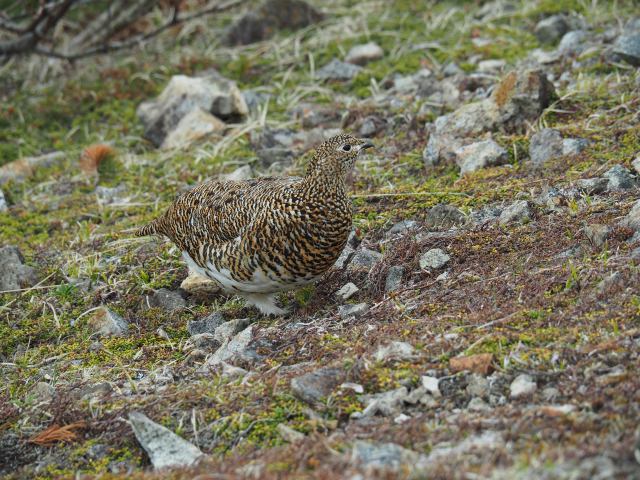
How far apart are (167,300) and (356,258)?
52.6 inches

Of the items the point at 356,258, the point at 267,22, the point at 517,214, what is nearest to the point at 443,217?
the point at 517,214

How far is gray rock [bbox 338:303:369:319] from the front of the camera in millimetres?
5428

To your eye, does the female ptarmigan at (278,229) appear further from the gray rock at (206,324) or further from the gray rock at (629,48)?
the gray rock at (629,48)

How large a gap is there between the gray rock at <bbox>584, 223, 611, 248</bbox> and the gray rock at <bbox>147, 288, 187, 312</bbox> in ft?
8.87

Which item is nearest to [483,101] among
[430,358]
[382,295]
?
[382,295]

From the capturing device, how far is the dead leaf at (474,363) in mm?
4258

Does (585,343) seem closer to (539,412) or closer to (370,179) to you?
(539,412)

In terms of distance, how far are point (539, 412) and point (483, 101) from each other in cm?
Answer: 442

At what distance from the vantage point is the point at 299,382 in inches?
173

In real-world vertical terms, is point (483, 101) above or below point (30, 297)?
above

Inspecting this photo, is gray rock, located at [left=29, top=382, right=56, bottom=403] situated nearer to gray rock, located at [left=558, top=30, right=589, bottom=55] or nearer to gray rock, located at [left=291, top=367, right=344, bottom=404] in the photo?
gray rock, located at [left=291, top=367, right=344, bottom=404]

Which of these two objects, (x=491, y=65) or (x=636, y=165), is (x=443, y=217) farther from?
(x=491, y=65)

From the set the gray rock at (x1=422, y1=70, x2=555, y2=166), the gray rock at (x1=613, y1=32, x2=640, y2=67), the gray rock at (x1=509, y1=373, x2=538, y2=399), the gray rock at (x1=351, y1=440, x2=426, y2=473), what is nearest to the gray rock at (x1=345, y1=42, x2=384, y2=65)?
the gray rock at (x1=422, y1=70, x2=555, y2=166)

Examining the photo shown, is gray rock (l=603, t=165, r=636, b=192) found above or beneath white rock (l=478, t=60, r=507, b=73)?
beneath
